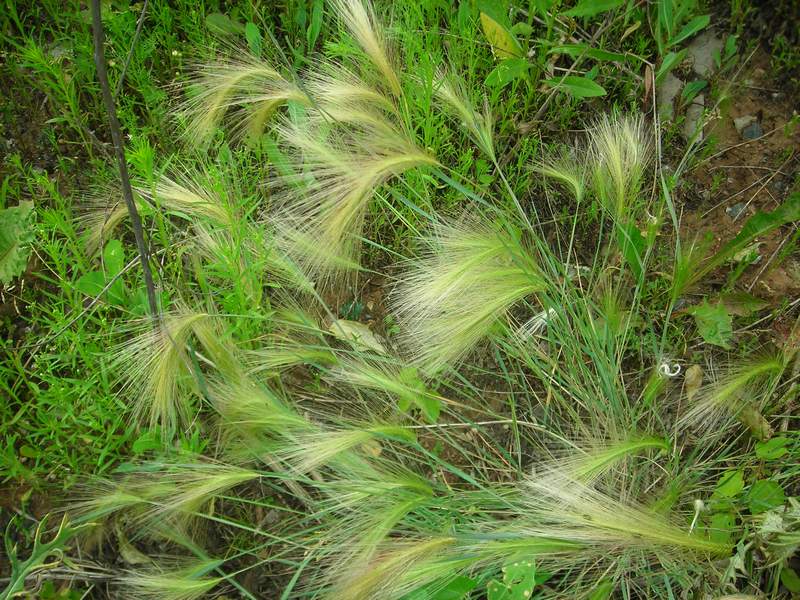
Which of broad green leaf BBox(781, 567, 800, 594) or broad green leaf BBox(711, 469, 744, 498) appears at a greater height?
broad green leaf BBox(711, 469, 744, 498)

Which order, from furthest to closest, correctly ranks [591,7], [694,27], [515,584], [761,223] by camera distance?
[694,27] < [591,7] < [761,223] < [515,584]

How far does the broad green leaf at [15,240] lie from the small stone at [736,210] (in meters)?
1.76

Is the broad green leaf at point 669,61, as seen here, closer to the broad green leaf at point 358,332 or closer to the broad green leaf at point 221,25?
the broad green leaf at point 358,332

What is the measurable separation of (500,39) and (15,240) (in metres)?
1.29

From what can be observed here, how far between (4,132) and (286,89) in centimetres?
95

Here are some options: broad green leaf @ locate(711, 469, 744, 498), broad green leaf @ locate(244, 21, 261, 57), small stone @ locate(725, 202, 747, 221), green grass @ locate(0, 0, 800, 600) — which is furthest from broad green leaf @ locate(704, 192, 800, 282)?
broad green leaf @ locate(244, 21, 261, 57)

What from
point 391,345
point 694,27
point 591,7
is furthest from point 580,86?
point 391,345

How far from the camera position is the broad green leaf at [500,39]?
Answer: 6.22ft

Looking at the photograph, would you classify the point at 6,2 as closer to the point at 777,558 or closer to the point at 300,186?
the point at 300,186

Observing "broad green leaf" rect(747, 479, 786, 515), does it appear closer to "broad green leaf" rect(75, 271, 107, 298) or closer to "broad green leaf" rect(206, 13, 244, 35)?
"broad green leaf" rect(75, 271, 107, 298)

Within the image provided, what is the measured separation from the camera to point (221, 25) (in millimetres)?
2172

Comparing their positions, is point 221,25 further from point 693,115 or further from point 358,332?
point 693,115

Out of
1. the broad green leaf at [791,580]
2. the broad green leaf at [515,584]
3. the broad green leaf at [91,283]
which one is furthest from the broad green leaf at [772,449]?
the broad green leaf at [91,283]

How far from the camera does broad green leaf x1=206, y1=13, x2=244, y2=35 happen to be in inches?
85.1
